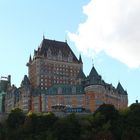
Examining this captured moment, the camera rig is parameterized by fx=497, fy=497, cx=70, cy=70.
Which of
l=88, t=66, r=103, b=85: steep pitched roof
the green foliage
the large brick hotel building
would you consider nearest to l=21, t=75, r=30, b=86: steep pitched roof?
the large brick hotel building

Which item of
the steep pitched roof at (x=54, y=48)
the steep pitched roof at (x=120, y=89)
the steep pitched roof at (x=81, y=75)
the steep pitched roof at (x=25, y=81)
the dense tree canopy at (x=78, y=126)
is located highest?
the steep pitched roof at (x=54, y=48)

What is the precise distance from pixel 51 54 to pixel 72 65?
835cm

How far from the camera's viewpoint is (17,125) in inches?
4611

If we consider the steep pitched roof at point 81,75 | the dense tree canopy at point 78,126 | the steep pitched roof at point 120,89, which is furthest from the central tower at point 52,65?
the dense tree canopy at point 78,126

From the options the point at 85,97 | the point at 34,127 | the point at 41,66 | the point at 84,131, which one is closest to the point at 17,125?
the point at 34,127

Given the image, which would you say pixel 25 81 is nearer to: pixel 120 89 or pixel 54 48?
pixel 54 48

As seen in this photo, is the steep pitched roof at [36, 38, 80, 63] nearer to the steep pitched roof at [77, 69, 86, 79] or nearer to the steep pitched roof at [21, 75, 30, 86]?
the steep pitched roof at [77, 69, 86, 79]

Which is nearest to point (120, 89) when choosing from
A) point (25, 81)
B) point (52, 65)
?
point (52, 65)

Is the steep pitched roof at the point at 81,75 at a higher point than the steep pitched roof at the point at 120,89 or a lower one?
higher

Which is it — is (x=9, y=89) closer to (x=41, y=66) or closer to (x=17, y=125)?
(x=41, y=66)

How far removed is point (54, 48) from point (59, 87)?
20598 millimetres

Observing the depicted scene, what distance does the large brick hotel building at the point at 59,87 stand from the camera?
148500 mm

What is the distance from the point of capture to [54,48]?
16838 centimetres

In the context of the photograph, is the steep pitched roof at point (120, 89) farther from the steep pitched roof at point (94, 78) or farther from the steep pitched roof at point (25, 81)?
the steep pitched roof at point (25, 81)
